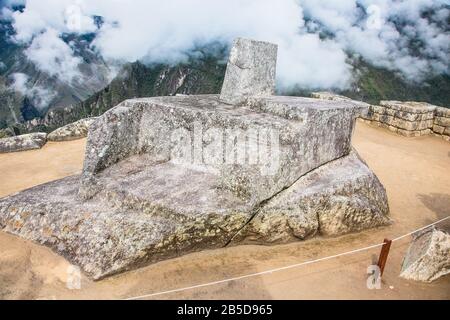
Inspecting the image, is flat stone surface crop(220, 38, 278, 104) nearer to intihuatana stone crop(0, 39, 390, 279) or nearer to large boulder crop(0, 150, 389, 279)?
intihuatana stone crop(0, 39, 390, 279)

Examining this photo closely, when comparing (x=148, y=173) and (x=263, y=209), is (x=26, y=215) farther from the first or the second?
(x=263, y=209)


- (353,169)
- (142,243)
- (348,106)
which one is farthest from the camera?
(348,106)

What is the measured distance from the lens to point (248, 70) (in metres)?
6.24

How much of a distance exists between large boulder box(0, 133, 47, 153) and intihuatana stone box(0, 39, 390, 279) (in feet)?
14.6

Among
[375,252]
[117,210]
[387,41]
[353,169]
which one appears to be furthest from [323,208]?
[387,41]

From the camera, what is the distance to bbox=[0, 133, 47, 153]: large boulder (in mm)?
9375

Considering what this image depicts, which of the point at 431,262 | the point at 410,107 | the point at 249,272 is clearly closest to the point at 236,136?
the point at 249,272

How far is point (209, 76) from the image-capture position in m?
137

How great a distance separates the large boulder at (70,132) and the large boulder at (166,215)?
5131 millimetres

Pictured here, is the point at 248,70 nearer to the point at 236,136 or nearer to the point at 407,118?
the point at 236,136

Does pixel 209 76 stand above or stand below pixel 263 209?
below

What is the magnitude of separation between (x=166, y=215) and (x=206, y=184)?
85cm

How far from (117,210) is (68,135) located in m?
6.72

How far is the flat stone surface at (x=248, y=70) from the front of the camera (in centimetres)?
620
